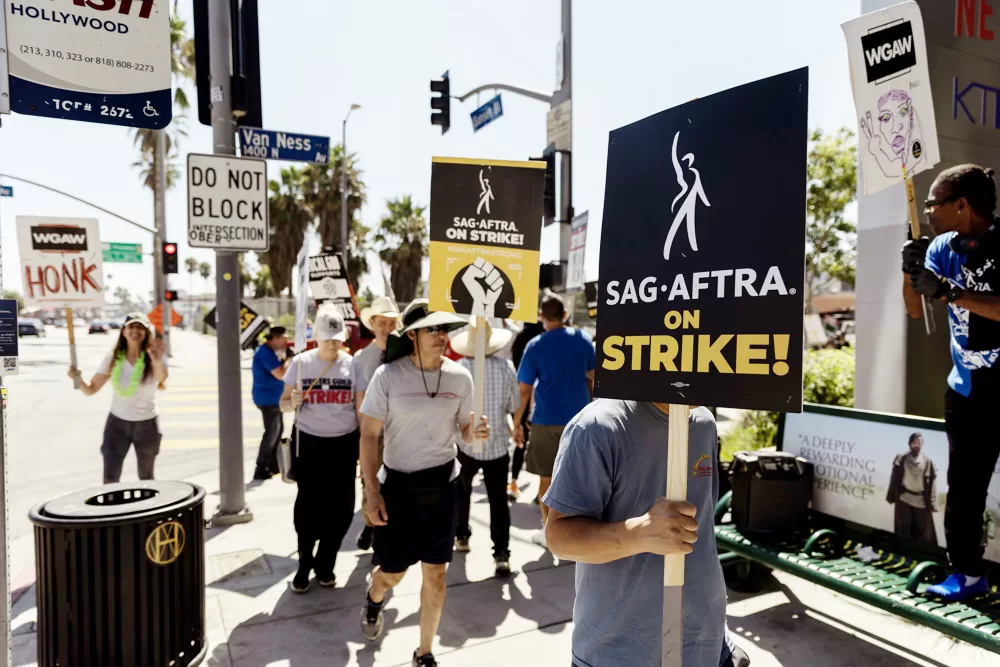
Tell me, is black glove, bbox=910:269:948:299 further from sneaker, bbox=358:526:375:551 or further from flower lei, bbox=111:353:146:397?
flower lei, bbox=111:353:146:397

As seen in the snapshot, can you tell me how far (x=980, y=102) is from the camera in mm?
5742

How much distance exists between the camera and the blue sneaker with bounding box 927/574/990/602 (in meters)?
3.42

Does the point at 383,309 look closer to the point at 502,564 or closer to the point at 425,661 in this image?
the point at 502,564

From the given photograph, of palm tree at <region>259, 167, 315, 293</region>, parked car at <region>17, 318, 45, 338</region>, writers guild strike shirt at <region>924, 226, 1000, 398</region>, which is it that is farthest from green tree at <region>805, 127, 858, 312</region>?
parked car at <region>17, 318, 45, 338</region>

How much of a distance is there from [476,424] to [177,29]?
29.4 metres

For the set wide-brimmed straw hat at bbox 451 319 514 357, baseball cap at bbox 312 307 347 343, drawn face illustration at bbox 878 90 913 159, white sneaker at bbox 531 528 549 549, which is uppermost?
drawn face illustration at bbox 878 90 913 159

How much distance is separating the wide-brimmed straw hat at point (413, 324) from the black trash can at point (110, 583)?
1.39 meters

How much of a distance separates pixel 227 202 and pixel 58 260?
1746 mm

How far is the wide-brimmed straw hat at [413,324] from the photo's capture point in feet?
12.6

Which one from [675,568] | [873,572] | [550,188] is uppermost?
[550,188]

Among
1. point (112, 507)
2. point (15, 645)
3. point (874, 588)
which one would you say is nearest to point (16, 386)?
point (15, 645)

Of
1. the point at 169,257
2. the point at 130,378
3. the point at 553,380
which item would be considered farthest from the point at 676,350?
the point at 169,257

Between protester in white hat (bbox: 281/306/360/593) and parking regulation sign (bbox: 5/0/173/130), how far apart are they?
207 centimetres

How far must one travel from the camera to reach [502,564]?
5.17 metres
